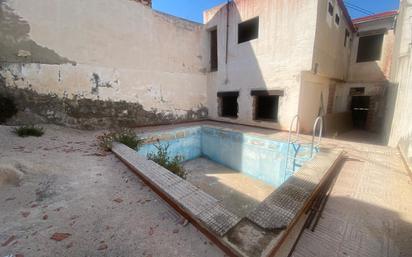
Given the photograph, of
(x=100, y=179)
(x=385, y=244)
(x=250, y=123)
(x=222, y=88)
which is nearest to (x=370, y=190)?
(x=385, y=244)

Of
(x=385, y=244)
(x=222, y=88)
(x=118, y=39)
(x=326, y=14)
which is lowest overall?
(x=385, y=244)

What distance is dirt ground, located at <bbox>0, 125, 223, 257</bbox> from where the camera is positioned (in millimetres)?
1523

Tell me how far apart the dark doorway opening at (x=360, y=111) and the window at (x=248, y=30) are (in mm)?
6303

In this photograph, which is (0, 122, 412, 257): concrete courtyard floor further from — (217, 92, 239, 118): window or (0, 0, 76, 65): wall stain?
(217, 92, 239, 118): window

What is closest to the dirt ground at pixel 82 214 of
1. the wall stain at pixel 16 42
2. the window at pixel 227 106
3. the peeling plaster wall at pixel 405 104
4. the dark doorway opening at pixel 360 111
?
the wall stain at pixel 16 42

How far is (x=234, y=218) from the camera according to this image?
178 centimetres

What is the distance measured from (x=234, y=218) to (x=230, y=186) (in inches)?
138

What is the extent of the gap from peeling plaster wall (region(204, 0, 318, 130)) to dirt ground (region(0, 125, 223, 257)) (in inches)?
222

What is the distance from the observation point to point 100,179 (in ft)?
9.26

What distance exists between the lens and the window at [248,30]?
757cm

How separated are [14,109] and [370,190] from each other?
838 cm

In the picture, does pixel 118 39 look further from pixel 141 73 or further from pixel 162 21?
pixel 162 21

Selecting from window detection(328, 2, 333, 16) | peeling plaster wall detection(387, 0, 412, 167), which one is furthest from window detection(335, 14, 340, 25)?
peeling plaster wall detection(387, 0, 412, 167)

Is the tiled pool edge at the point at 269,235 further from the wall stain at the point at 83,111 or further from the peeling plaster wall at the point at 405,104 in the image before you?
the wall stain at the point at 83,111
